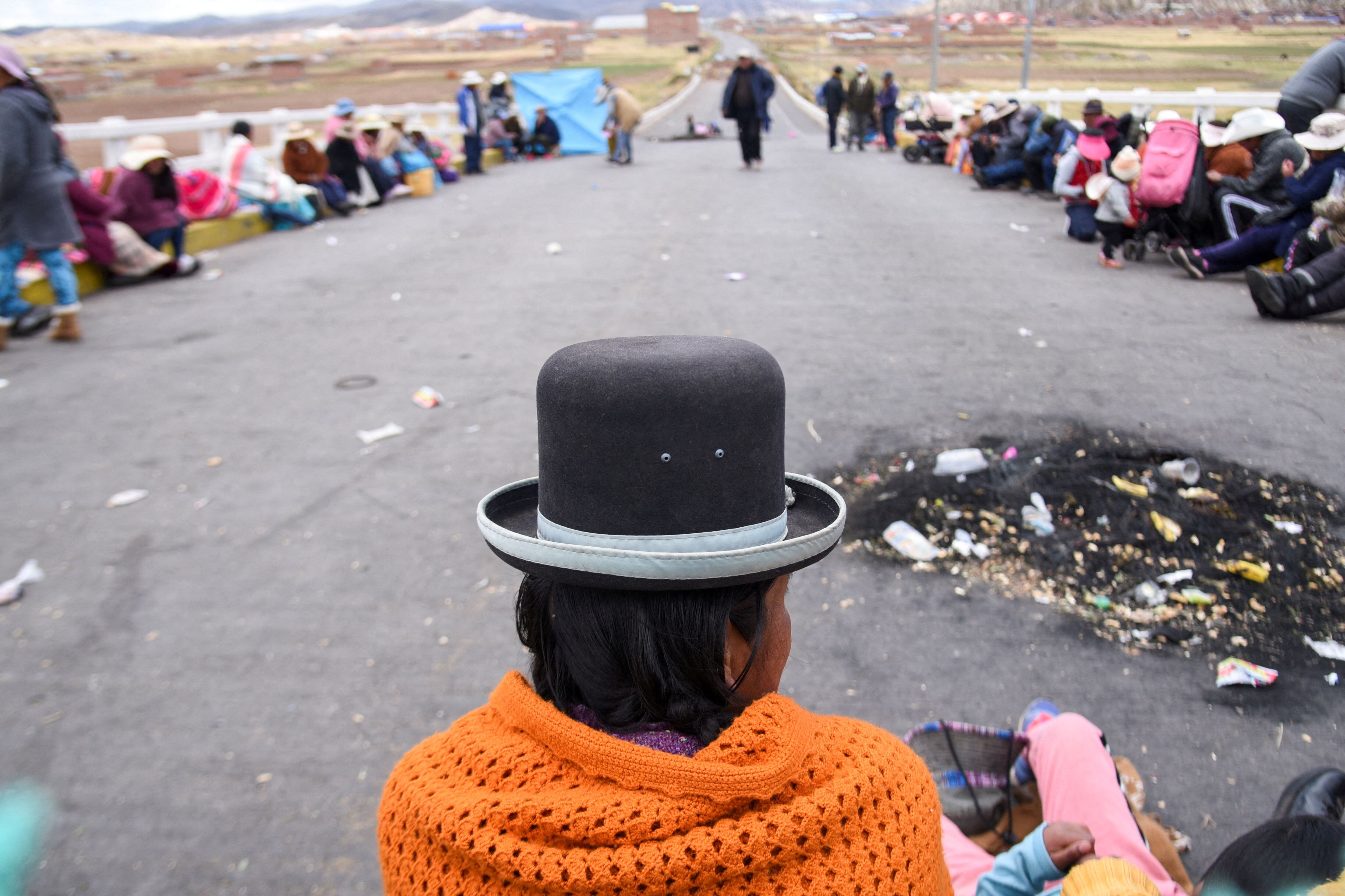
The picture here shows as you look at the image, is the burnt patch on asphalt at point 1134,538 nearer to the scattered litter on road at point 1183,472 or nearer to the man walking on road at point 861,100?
the scattered litter on road at point 1183,472

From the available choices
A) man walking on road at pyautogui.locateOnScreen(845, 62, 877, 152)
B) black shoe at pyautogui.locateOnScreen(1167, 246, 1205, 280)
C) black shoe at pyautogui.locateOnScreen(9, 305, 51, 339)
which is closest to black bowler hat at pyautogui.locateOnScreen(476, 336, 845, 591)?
black shoe at pyautogui.locateOnScreen(9, 305, 51, 339)

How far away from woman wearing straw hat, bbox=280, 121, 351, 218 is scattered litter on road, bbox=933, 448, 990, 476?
1192 centimetres

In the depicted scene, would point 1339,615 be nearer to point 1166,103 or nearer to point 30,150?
point 30,150

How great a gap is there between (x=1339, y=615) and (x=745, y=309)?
206 inches

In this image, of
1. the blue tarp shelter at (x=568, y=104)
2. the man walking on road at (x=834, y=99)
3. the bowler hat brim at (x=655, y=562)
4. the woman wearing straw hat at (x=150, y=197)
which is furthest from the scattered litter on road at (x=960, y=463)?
the blue tarp shelter at (x=568, y=104)

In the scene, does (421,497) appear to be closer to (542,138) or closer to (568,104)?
(542,138)

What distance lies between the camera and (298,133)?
14.0 metres

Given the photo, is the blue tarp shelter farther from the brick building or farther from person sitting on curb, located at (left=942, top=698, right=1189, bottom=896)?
the brick building

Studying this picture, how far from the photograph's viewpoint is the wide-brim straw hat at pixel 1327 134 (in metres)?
7.82

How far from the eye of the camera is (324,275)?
33.2ft

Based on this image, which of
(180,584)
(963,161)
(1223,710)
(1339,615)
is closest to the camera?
(1223,710)

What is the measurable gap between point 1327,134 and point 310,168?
489 inches

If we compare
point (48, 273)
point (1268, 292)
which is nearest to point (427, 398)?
point (48, 273)

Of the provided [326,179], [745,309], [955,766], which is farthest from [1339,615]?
[326,179]
